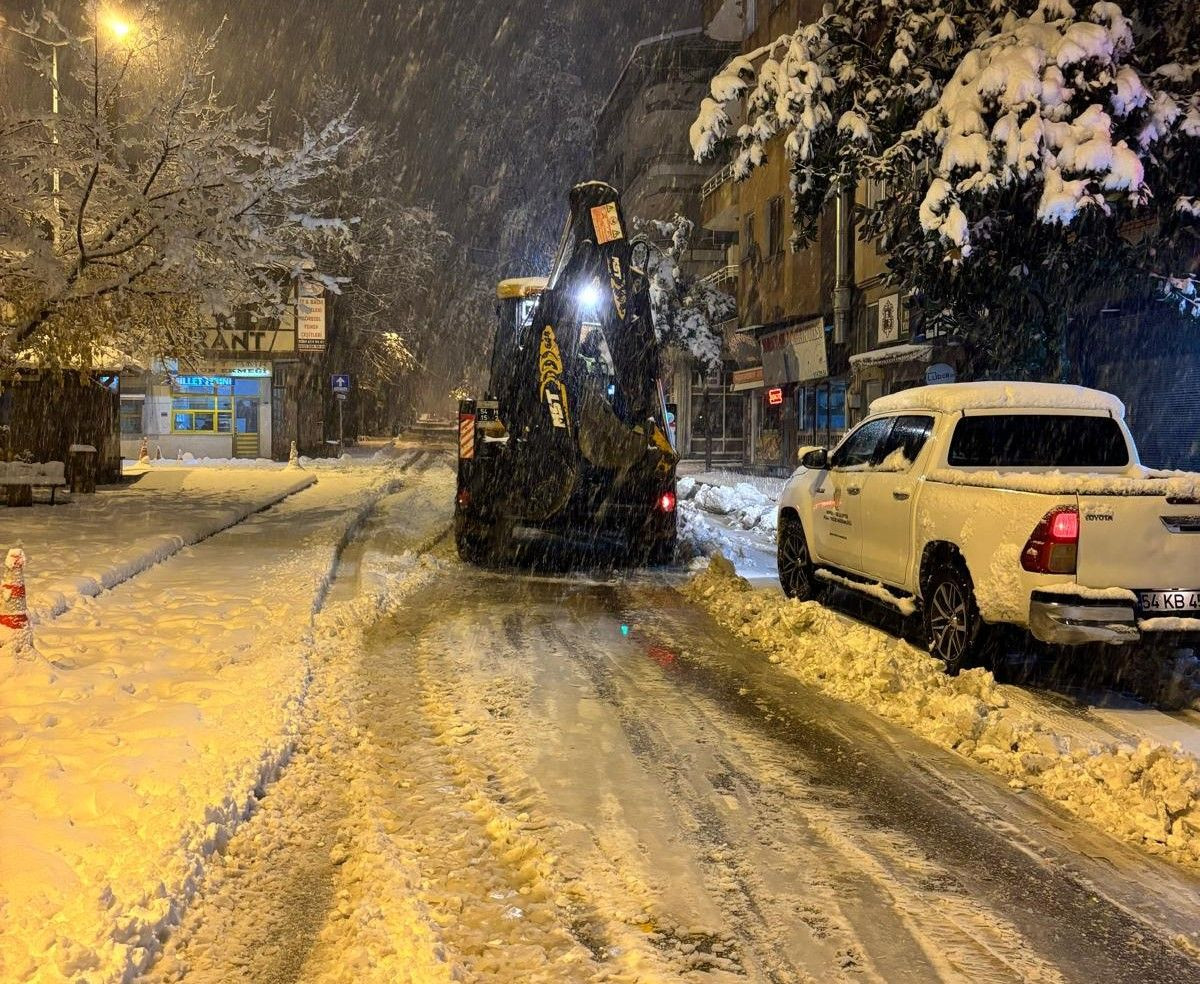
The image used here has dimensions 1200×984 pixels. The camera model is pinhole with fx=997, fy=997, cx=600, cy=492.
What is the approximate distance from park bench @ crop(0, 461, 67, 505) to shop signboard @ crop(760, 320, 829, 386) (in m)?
19.2

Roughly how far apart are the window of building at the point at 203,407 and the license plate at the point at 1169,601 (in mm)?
35857

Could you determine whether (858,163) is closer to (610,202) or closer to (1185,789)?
(610,202)

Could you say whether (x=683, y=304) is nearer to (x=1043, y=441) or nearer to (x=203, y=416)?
(x=203, y=416)

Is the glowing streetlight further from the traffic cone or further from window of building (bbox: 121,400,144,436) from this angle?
window of building (bbox: 121,400,144,436)

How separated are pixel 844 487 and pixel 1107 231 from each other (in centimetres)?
560

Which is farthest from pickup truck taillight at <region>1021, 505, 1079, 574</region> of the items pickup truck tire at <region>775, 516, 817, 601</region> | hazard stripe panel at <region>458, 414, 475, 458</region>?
hazard stripe panel at <region>458, 414, 475, 458</region>

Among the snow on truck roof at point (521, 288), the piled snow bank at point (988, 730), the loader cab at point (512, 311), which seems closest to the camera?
A: the piled snow bank at point (988, 730)

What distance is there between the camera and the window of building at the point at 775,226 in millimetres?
29984

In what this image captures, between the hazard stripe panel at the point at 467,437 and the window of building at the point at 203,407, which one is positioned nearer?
the hazard stripe panel at the point at 467,437

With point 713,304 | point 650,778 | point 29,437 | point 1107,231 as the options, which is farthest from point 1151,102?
point 713,304

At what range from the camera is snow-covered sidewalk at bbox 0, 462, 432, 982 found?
341 centimetres

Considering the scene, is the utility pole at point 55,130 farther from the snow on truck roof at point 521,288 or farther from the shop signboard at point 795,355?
the shop signboard at point 795,355

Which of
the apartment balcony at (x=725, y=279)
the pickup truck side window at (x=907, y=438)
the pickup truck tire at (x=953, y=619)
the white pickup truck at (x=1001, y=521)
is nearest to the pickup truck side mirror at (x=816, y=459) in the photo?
the white pickup truck at (x=1001, y=521)

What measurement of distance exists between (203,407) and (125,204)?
23020 millimetres
